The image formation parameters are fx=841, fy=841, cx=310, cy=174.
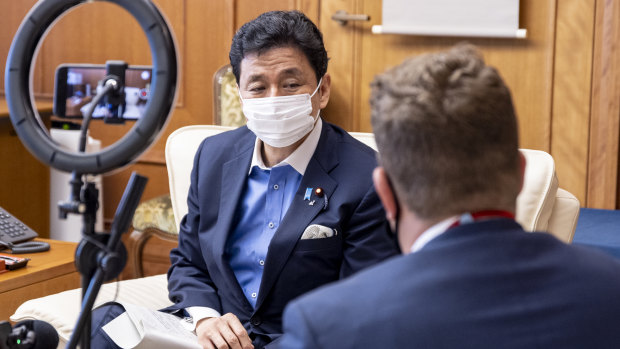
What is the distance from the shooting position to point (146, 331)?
1749mm

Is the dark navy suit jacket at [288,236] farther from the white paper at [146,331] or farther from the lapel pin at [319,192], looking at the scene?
the white paper at [146,331]

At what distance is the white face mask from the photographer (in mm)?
1954

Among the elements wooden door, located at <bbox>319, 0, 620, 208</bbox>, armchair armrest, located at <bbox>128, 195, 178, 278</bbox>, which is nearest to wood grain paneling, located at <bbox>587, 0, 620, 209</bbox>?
wooden door, located at <bbox>319, 0, 620, 208</bbox>

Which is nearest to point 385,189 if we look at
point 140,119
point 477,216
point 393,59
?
point 477,216

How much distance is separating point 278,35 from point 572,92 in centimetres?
209

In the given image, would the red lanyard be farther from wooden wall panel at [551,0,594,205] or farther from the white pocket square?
wooden wall panel at [551,0,594,205]

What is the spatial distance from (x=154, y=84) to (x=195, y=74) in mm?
3514

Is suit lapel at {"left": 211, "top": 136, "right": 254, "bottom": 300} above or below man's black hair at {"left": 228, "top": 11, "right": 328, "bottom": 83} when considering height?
below

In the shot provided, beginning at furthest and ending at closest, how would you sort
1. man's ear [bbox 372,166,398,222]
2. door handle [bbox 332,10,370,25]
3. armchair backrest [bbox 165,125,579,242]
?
1. door handle [bbox 332,10,370,25]
2. armchair backrest [bbox 165,125,579,242]
3. man's ear [bbox 372,166,398,222]

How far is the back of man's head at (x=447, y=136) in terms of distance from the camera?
883 millimetres

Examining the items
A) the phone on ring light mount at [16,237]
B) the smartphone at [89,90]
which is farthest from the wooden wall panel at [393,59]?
the smartphone at [89,90]

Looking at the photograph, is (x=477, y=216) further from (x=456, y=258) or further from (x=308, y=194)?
(x=308, y=194)

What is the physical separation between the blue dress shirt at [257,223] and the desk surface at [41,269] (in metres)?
0.58

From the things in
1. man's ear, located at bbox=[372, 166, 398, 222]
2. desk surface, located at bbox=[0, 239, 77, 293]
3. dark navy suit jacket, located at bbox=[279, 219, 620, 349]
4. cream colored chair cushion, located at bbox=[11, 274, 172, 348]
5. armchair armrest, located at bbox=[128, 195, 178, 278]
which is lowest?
armchair armrest, located at bbox=[128, 195, 178, 278]
